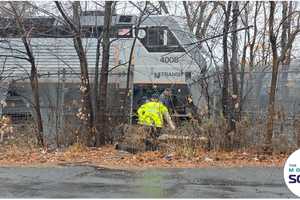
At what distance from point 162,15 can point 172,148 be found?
24.0 ft

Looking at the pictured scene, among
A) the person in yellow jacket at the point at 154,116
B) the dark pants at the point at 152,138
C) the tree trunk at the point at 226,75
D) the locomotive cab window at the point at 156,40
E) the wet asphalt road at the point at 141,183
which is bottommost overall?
the wet asphalt road at the point at 141,183

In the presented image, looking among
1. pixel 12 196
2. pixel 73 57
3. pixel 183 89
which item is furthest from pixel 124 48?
pixel 12 196

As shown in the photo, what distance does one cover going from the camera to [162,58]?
21344 mm

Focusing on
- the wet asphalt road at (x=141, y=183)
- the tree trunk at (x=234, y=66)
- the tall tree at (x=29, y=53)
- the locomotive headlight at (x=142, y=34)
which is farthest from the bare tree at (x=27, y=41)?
the locomotive headlight at (x=142, y=34)

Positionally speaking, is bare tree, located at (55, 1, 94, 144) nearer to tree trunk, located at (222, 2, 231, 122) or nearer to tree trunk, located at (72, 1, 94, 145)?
tree trunk, located at (72, 1, 94, 145)

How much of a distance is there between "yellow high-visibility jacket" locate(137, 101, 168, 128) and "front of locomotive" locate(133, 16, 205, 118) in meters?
3.18

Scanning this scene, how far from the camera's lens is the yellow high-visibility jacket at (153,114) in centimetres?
1459

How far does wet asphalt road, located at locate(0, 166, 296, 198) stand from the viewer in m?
9.29

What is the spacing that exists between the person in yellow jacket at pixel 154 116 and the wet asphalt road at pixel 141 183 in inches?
105

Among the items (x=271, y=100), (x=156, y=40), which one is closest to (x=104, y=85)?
(x=271, y=100)

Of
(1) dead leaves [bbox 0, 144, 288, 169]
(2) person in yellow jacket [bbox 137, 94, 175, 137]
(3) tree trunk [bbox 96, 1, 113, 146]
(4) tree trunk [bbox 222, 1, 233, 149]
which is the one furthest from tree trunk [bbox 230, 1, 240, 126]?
(3) tree trunk [bbox 96, 1, 113, 146]

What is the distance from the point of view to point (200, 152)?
13.7 meters

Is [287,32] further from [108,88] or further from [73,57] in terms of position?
[73,57]

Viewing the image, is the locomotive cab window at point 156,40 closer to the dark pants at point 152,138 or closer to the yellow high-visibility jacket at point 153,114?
the yellow high-visibility jacket at point 153,114
